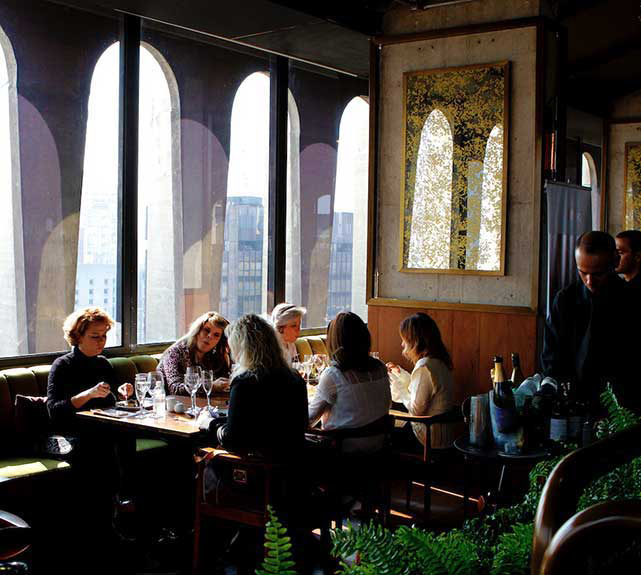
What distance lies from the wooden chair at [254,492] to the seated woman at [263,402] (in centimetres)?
8

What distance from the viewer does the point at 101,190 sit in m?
5.90

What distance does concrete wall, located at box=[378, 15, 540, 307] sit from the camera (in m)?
5.80

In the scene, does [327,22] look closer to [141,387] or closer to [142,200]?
[142,200]

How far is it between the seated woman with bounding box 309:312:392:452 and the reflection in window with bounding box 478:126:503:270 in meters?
1.89

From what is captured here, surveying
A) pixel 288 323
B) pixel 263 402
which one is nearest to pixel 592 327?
pixel 263 402

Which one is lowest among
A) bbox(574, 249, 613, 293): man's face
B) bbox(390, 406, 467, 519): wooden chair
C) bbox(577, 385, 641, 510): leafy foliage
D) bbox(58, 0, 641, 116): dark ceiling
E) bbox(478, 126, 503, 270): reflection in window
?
bbox(390, 406, 467, 519): wooden chair

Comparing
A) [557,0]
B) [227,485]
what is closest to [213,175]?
[557,0]

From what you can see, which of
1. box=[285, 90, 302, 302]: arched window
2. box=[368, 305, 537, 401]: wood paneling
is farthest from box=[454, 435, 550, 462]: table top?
box=[285, 90, 302, 302]: arched window

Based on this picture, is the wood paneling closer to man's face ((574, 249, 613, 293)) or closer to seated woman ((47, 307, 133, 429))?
man's face ((574, 249, 613, 293))

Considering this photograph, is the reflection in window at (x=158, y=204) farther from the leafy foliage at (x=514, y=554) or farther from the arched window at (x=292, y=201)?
the leafy foliage at (x=514, y=554)

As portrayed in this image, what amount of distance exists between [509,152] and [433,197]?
66 centimetres

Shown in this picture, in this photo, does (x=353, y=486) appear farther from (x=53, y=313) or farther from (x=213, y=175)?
(x=213, y=175)

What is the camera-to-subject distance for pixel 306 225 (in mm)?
7805

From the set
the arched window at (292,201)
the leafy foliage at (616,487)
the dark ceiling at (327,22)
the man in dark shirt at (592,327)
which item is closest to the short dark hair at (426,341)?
the man in dark shirt at (592,327)
